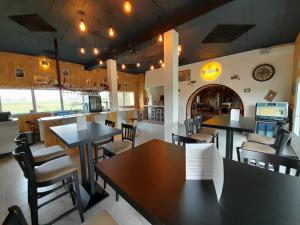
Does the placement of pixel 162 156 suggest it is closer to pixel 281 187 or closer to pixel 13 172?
pixel 281 187

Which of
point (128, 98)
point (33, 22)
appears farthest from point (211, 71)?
point (33, 22)

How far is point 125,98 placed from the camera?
8.74m

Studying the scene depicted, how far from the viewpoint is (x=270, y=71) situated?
443cm

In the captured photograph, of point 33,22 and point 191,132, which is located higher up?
point 33,22

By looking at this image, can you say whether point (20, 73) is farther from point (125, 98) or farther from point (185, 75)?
point (185, 75)

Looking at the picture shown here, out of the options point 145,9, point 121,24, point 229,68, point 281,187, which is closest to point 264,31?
point 229,68

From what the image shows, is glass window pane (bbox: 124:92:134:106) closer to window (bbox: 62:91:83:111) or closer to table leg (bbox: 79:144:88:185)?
window (bbox: 62:91:83:111)

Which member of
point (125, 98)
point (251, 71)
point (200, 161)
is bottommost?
point (200, 161)

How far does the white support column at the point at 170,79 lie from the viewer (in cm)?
321

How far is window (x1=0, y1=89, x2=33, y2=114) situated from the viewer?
448 cm

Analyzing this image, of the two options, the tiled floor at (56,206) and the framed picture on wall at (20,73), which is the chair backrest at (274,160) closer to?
the tiled floor at (56,206)

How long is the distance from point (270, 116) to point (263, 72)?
157 centimetres

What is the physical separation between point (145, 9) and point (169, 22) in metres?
0.63

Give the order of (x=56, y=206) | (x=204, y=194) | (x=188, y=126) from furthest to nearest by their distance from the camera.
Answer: (x=188, y=126) < (x=56, y=206) < (x=204, y=194)
